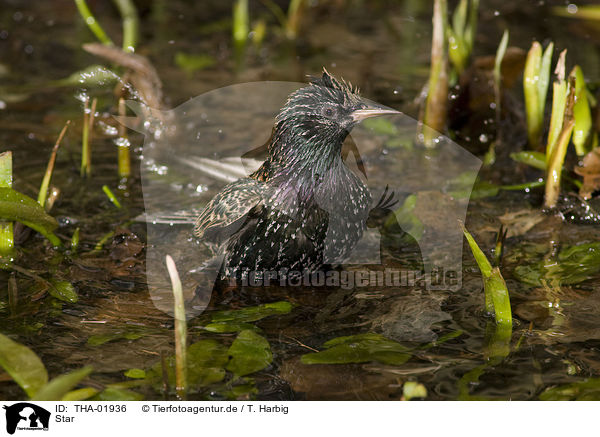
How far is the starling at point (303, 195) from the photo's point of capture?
3926mm

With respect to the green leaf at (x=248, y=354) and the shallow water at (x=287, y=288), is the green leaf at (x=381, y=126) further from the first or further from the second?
the green leaf at (x=248, y=354)

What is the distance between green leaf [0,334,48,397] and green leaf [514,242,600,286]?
2557mm

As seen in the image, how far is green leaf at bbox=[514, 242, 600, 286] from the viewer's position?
13.7 ft

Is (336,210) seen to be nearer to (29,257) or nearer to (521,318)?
(521,318)

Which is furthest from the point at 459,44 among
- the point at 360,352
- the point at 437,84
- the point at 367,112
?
the point at 360,352

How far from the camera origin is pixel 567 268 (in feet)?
14.0

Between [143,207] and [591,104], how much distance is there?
327 centimetres

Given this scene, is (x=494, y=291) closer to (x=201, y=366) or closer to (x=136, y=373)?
(x=201, y=366)

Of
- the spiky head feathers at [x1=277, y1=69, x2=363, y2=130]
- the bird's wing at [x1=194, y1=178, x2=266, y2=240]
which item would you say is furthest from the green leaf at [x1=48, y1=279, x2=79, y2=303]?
the spiky head feathers at [x1=277, y1=69, x2=363, y2=130]

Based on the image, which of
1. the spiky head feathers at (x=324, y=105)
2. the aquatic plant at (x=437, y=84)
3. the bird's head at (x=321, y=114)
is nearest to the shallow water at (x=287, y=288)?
the aquatic plant at (x=437, y=84)

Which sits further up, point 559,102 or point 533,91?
point 533,91

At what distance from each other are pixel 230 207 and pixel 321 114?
2.24ft

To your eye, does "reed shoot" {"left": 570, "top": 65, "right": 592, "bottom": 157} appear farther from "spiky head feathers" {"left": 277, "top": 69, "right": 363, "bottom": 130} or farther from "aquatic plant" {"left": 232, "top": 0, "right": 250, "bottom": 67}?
"aquatic plant" {"left": 232, "top": 0, "right": 250, "bottom": 67}

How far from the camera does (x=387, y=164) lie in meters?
5.53
